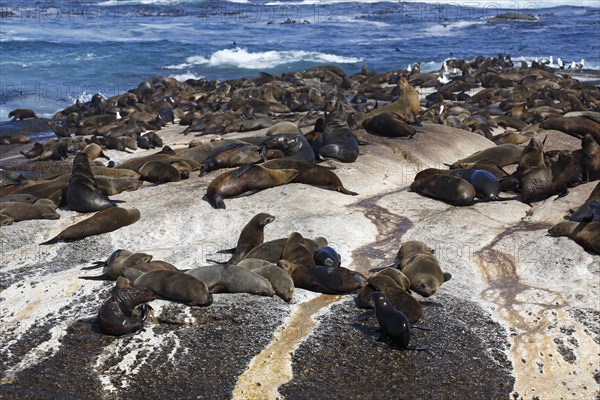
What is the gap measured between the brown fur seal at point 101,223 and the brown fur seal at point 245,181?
86cm

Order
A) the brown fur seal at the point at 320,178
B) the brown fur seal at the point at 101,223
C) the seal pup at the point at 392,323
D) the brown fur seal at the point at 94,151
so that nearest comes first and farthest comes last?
the seal pup at the point at 392,323
the brown fur seal at the point at 101,223
the brown fur seal at the point at 320,178
the brown fur seal at the point at 94,151

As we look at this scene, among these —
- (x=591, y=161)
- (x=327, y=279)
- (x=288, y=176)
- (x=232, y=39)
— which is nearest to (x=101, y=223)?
(x=288, y=176)

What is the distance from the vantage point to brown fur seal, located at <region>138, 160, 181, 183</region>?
391 inches

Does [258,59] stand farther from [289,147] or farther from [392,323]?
[392,323]

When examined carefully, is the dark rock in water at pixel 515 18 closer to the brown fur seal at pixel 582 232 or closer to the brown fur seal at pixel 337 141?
the brown fur seal at pixel 337 141

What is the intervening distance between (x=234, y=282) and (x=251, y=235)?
1160mm

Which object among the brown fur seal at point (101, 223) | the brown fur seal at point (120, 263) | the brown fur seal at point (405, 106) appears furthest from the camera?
the brown fur seal at point (405, 106)

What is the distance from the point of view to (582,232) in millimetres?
7586

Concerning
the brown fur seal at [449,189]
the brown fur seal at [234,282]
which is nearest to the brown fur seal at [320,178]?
the brown fur seal at [449,189]

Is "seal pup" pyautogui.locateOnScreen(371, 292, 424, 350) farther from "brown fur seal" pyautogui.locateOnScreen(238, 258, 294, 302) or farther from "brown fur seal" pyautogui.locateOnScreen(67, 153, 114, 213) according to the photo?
"brown fur seal" pyautogui.locateOnScreen(67, 153, 114, 213)

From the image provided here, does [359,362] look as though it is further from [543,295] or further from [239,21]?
[239,21]

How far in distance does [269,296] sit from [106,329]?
52.1 inches

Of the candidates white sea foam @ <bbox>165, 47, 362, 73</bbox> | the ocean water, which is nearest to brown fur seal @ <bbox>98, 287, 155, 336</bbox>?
the ocean water

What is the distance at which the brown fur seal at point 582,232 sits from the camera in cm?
742
